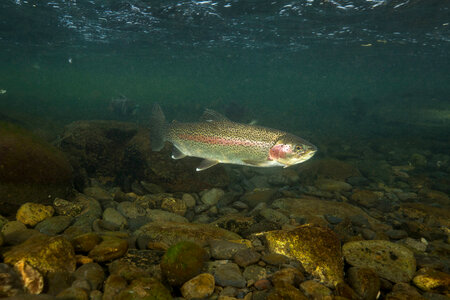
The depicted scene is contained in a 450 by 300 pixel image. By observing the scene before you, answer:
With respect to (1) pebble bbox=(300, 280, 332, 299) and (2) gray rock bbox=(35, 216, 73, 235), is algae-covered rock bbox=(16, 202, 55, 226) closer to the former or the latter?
(2) gray rock bbox=(35, 216, 73, 235)

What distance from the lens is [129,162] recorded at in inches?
269

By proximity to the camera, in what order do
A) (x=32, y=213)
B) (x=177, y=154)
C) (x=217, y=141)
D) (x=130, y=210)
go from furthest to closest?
1. (x=177, y=154)
2. (x=217, y=141)
3. (x=130, y=210)
4. (x=32, y=213)

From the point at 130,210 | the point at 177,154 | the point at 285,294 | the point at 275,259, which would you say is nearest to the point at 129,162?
the point at 177,154

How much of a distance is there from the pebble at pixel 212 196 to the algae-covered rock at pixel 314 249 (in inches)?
117

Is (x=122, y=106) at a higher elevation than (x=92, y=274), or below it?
below

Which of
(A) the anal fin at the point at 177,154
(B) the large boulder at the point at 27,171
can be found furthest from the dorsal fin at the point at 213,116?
(B) the large boulder at the point at 27,171

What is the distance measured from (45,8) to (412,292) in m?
25.9

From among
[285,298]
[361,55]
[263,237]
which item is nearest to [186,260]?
[285,298]

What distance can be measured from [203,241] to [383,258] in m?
2.27

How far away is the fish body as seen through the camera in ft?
15.9

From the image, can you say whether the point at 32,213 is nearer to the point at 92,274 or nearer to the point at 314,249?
the point at 92,274

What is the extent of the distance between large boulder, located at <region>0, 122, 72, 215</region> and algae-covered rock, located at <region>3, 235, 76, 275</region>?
5.41ft

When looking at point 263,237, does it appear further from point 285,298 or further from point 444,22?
point 444,22

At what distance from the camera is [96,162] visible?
7078 millimetres
